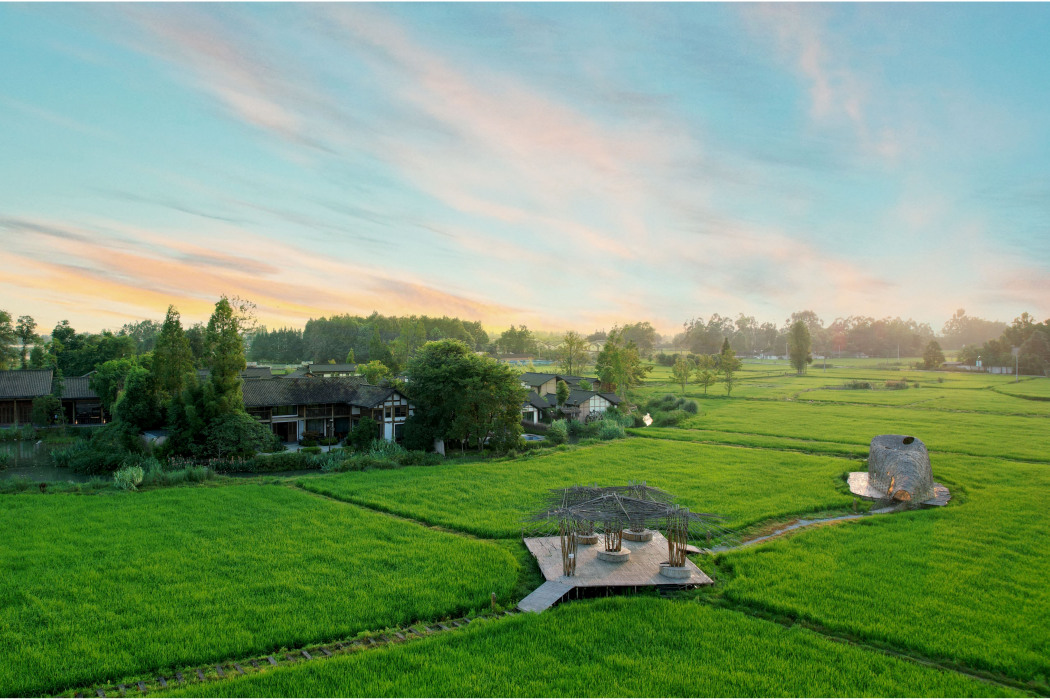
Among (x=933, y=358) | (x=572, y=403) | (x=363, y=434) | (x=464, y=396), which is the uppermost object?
(x=933, y=358)

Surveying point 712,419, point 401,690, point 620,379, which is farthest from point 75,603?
point 620,379

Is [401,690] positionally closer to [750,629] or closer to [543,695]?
[543,695]

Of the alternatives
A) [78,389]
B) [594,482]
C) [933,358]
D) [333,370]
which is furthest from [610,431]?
[933,358]

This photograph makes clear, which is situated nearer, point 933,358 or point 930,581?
point 930,581

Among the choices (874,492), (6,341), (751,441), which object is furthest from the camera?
(6,341)

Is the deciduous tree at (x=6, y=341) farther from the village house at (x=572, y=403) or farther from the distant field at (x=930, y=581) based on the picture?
the distant field at (x=930, y=581)

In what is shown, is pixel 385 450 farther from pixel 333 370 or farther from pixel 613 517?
pixel 333 370

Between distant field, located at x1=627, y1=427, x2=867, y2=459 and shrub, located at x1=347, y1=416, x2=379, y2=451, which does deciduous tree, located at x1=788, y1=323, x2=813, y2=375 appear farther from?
shrub, located at x1=347, y1=416, x2=379, y2=451

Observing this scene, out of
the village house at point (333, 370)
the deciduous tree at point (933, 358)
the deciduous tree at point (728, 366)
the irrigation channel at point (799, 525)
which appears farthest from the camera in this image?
the deciduous tree at point (933, 358)

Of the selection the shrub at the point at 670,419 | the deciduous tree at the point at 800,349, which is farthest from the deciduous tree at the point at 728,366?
the deciduous tree at the point at 800,349
